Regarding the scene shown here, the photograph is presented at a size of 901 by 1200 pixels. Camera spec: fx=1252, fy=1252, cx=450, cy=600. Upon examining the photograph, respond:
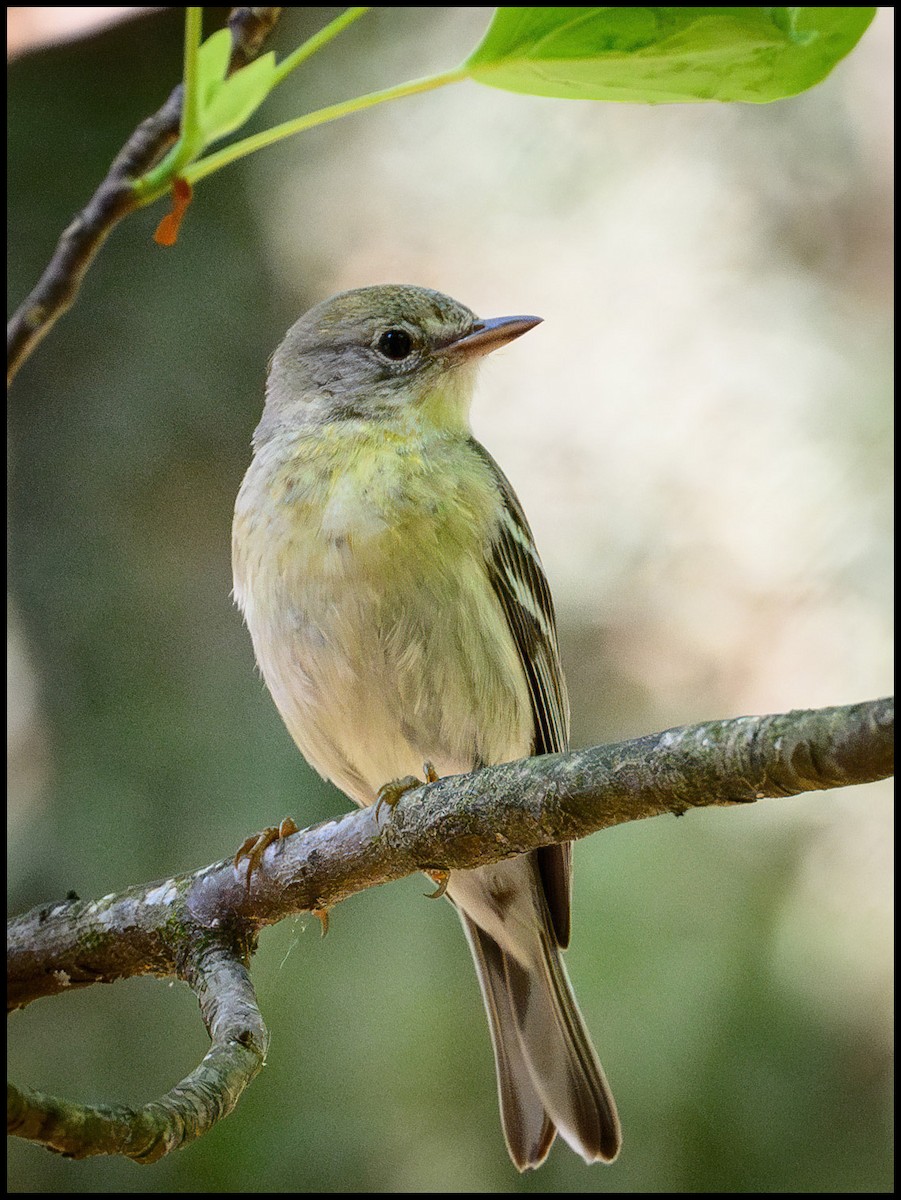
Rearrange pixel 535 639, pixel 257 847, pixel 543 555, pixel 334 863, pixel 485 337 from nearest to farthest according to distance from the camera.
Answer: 1. pixel 334 863
2. pixel 257 847
3. pixel 485 337
4. pixel 535 639
5. pixel 543 555

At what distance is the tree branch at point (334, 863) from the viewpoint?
118 centimetres

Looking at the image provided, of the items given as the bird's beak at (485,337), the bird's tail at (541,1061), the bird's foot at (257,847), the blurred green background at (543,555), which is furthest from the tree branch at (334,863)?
the blurred green background at (543,555)

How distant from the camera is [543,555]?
13.1 ft

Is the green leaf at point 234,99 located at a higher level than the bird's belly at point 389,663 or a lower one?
higher

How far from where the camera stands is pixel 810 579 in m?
3.79

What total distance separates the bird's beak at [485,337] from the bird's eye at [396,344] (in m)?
0.09

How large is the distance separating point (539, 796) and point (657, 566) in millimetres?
2502

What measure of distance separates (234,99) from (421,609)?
1.46 metres

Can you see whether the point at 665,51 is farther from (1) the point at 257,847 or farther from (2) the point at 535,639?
(2) the point at 535,639

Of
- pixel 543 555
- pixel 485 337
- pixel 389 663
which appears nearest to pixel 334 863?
pixel 389 663

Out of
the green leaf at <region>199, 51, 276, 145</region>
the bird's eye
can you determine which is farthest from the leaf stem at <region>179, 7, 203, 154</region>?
the bird's eye

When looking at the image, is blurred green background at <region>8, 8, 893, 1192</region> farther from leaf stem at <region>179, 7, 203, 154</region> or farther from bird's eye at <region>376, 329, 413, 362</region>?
leaf stem at <region>179, 7, 203, 154</region>

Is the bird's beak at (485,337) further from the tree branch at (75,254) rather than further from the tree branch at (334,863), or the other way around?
the tree branch at (75,254)

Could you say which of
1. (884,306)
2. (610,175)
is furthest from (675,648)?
(610,175)
